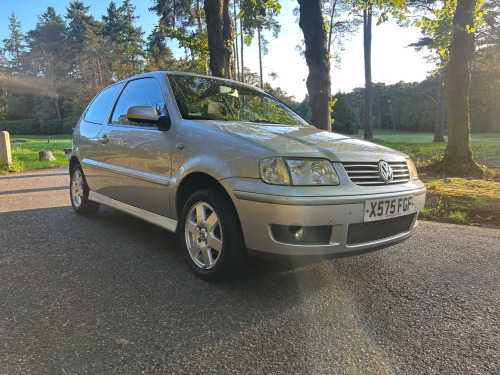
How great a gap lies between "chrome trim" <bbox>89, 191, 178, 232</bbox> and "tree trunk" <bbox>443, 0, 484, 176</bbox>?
707 cm

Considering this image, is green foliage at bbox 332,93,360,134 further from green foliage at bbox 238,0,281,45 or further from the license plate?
the license plate

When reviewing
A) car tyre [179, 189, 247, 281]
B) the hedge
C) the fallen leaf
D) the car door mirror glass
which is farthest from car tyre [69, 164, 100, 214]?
the hedge

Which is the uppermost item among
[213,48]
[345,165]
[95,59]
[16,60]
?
[16,60]

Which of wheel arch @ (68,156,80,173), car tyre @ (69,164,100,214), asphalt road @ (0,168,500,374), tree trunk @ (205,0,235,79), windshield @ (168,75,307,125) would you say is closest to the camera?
asphalt road @ (0,168,500,374)

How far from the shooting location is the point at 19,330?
207cm

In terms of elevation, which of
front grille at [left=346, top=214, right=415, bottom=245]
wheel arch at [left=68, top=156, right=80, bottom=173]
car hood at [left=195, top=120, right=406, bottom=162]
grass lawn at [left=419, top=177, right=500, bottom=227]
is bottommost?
grass lawn at [left=419, top=177, right=500, bottom=227]

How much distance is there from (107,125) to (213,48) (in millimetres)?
5195

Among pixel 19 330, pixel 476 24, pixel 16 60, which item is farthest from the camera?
pixel 16 60

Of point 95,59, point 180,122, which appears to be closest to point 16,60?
point 95,59

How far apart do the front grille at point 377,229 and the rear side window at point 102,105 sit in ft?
10.5

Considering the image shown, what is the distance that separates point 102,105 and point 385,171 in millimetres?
3463

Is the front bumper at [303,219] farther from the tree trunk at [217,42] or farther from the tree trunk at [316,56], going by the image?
the tree trunk at [217,42]

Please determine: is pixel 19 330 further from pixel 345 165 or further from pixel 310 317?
pixel 345 165

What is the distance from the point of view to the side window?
3.51 metres
